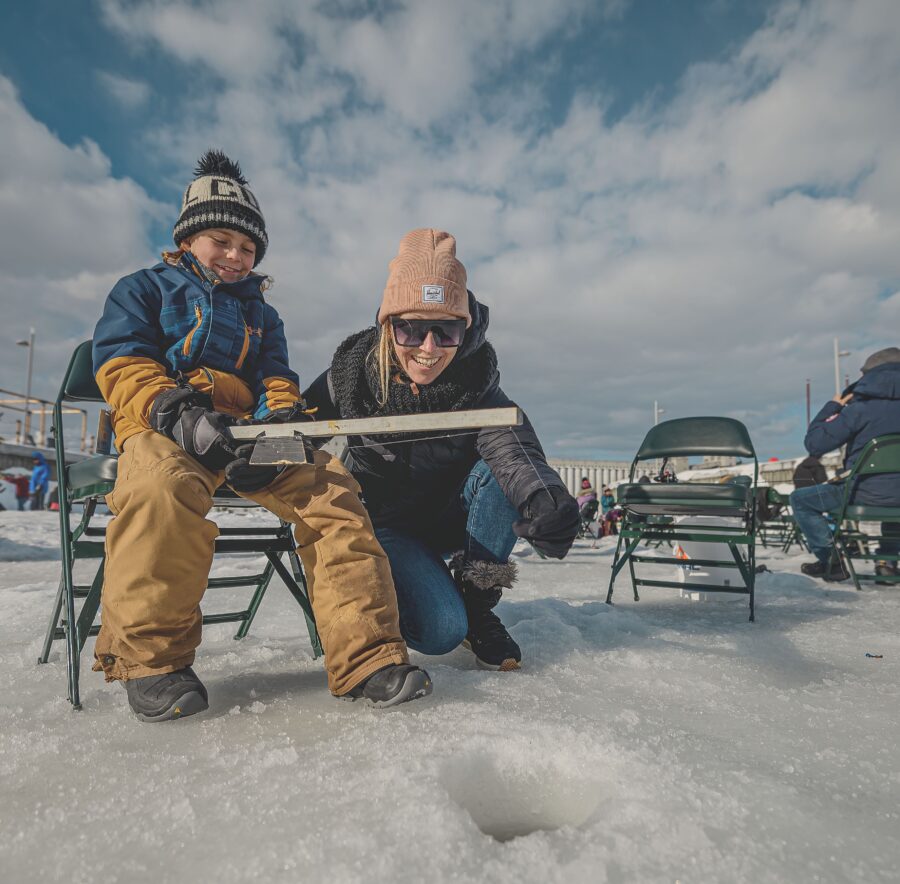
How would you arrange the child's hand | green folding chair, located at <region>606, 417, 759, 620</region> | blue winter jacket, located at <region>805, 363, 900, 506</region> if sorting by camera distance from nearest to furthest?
the child's hand < green folding chair, located at <region>606, 417, 759, 620</region> < blue winter jacket, located at <region>805, 363, 900, 506</region>

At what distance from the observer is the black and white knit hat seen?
2.01 m

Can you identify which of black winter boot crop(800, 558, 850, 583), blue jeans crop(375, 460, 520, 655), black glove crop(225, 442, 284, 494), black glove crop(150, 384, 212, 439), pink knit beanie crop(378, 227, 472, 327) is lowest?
black winter boot crop(800, 558, 850, 583)

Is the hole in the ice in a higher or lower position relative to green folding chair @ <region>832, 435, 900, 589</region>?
lower

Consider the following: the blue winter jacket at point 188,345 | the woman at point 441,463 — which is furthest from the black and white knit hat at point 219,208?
the woman at point 441,463

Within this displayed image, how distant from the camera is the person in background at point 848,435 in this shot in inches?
172

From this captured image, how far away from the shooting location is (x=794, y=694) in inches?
63.9

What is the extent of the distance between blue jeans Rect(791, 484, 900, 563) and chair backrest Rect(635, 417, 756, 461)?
161 cm

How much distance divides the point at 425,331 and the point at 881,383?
164 inches

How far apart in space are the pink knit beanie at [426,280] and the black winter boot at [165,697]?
1.15m

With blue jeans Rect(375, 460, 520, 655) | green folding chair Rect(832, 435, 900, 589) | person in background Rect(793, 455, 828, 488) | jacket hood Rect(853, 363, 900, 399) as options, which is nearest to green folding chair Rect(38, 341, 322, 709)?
blue jeans Rect(375, 460, 520, 655)

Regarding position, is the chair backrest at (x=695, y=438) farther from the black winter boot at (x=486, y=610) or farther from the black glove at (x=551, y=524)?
the black glove at (x=551, y=524)

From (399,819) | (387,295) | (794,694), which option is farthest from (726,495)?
(399,819)

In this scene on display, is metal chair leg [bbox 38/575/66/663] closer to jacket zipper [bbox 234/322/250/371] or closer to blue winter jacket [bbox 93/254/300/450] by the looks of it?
blue winter jacket [bbox 93/254/300/450]

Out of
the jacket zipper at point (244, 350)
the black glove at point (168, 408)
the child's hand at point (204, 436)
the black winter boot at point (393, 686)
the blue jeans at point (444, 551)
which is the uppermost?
the jacket zipper at point (244, 350)
